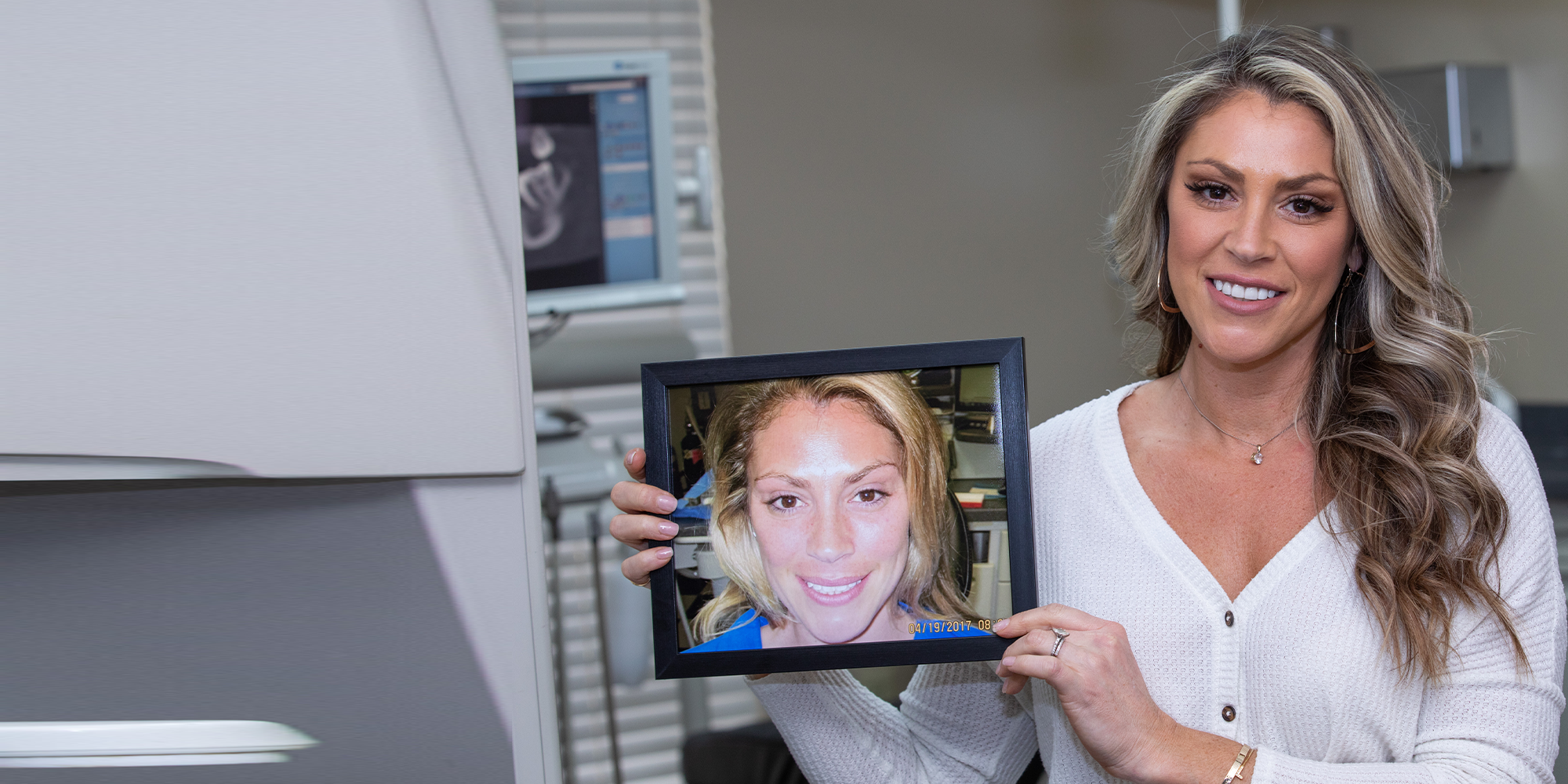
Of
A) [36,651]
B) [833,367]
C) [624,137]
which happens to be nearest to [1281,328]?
[833,367]

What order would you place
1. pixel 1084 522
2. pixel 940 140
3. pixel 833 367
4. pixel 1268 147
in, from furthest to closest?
1. pixel 940 140
2. pixel 1084 522
3. pixel 1268 147
4. pixel 833 367

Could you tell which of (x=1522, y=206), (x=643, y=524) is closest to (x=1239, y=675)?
(x=643, y=524)

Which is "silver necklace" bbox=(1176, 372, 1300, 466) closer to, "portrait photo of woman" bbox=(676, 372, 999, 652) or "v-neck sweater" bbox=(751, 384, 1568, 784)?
"v-neck sweater" bbox=(751, 384, 1568, 784)

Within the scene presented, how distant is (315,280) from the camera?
60cm

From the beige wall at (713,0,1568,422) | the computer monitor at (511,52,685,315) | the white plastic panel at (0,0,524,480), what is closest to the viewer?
the white plastic panel at (0,0,524,480)

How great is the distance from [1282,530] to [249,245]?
106 centimetres

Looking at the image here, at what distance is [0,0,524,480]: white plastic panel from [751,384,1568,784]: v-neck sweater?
26.4 inches

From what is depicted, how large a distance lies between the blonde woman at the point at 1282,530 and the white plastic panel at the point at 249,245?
428 millimetres

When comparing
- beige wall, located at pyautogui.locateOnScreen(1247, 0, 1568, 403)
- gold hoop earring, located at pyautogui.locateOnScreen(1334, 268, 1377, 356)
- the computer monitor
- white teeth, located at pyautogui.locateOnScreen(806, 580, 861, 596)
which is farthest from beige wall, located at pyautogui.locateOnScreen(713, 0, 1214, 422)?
white teeth, located at pyautogui.locateOnScreen(806, 580, 861, 596)

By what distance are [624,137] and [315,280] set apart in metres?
1.83

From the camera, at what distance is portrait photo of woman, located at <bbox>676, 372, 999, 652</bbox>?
99 centimetres

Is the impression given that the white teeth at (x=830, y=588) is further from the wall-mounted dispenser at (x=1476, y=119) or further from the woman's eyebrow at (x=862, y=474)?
the wall-mounted dispenser at (x=1476, y=119)

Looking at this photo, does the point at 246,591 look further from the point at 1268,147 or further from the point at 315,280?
the point at 1268,147

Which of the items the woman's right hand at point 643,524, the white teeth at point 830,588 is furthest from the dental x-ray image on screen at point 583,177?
the white teeth at point 830,588
